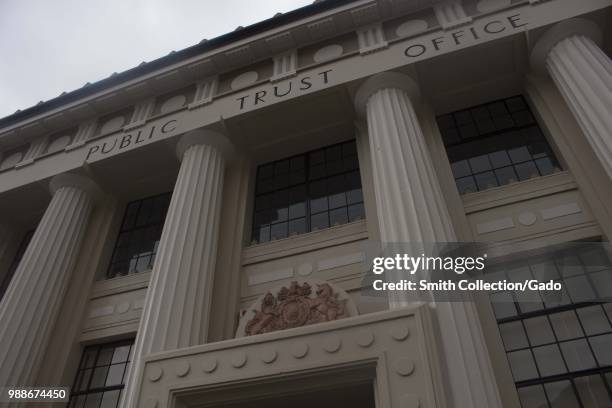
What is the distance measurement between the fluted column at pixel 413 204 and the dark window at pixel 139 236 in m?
6.01

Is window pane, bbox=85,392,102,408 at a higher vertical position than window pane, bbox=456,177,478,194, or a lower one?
lower

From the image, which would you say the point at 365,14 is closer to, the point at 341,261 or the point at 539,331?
the point at 341,261

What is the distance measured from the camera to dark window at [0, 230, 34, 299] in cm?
1327

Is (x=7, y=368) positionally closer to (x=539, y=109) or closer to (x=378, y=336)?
(x=378, y=336)

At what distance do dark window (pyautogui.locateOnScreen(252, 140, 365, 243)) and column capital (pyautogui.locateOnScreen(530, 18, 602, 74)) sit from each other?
4547 millimetres

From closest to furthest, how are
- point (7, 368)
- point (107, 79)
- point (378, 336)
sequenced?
point (378, 336) < point (7, 368) < point (107, 79)

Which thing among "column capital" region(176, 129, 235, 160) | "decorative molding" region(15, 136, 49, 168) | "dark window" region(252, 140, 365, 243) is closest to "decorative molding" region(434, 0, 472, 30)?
"dark window" region(252, 140, 365, 243)

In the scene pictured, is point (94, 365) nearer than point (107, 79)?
Yes

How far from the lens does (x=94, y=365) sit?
10242 mm

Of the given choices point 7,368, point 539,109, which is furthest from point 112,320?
point 539,109

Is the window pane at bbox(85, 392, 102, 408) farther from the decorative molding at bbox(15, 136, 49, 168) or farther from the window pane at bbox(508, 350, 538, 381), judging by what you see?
the window pane at bbox(508, 350, 538, 381)

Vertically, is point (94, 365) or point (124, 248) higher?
point (124, 248)

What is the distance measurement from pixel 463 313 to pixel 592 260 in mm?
2863

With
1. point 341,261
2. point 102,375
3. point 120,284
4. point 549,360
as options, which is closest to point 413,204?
point 341,261
